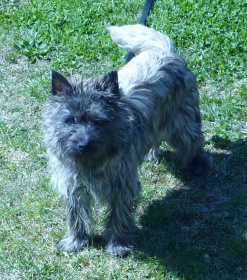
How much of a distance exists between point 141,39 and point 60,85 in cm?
152

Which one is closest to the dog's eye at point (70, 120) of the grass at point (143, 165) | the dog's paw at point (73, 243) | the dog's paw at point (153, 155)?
the dog's paw at point (73, 243)

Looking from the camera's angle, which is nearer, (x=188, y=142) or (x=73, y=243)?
(x=73, y=243)

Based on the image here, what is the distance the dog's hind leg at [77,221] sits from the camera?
5.23 meters

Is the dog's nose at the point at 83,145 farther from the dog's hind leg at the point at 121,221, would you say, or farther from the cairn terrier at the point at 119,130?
the dog's hind leg at the point at 121,221

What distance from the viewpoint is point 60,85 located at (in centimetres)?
479

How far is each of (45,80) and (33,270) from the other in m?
2.90

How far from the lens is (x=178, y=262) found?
527 cm

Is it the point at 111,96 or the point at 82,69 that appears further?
the point at 82,69

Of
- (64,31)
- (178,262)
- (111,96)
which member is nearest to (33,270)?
(178,262)

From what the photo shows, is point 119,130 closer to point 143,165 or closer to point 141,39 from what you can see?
point 141,39

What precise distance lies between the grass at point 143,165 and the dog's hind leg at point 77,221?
10 cm

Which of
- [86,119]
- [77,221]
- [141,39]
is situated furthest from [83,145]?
[141,39]

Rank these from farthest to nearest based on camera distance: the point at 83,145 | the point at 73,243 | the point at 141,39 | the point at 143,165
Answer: the point at 143,165 < the point at 141,39 < the point at 73,243 < the point at 83,145

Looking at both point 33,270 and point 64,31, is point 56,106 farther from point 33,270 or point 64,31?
point 64,31
